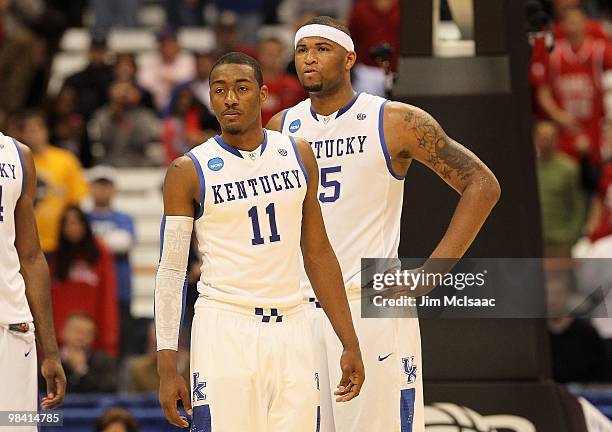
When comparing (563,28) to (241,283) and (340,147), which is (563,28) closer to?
(340,147)

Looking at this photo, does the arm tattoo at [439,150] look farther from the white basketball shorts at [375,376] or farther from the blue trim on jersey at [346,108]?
the white basketball shorts at [375,376]

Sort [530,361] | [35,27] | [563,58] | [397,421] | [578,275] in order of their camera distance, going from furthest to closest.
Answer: [35,27] → [563,58] → [578,275] → [530,361] → [397,421]

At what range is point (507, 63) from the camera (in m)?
9.02

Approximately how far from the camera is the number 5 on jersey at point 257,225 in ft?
21.5

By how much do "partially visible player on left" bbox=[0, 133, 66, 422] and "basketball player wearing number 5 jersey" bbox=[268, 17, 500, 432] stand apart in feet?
4.45

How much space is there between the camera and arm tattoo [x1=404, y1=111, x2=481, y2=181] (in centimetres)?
749

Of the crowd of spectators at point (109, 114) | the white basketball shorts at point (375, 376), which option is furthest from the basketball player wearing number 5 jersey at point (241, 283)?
the crowd of spectators at point (109, 114)

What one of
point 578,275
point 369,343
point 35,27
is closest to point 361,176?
point 369,343

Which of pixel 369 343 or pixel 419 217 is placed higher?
pixel 419 217

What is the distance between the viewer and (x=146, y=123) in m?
16.1

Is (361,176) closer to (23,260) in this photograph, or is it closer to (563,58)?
(23,260)

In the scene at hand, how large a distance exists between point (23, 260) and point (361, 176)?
181cm

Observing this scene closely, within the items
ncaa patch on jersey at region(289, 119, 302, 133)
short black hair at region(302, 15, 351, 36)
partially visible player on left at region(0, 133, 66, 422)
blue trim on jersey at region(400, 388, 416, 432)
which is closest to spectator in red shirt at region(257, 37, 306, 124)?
ncaa patch on jersey at region(289, 119, 302, 133)

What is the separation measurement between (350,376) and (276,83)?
8.72 m
